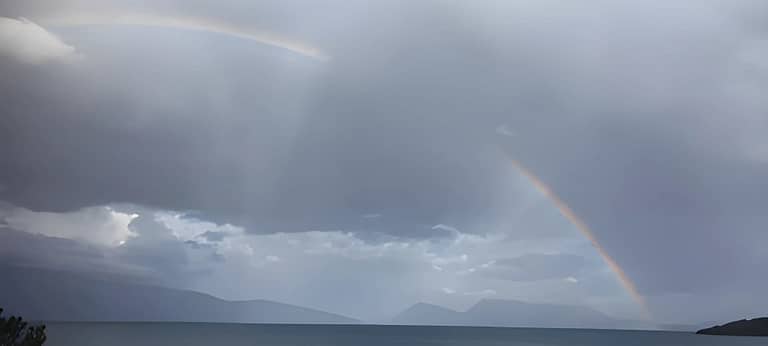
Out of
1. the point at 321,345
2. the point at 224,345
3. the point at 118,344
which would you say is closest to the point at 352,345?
the point at 321,345

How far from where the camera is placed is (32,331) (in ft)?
117

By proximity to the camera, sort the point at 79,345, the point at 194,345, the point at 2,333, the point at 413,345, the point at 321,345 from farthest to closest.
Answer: the point at 413,345
the point at 321,345
the point at 194,345
the point at 79,345
the point at 2,333

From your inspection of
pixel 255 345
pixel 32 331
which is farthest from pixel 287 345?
pixel 32 331

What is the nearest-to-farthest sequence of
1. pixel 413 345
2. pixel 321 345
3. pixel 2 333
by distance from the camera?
pixel 2 333, pixel 321 345, pixel 413 345

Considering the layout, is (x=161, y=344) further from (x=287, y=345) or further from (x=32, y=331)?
(x=32, y=331)

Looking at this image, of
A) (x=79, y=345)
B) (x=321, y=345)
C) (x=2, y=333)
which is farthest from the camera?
(x=321, y=345)

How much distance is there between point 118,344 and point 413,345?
282ft

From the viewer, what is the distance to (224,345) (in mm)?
171125

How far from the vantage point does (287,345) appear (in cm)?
17550

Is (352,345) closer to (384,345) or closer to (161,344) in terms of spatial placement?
(384,345)

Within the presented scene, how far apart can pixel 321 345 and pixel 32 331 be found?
148 m

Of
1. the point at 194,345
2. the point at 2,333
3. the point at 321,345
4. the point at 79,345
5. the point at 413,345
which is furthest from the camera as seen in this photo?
the point at 413,345

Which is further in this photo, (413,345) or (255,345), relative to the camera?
(413,345)

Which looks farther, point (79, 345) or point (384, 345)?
point (384, 345)
